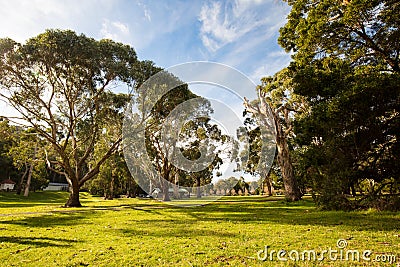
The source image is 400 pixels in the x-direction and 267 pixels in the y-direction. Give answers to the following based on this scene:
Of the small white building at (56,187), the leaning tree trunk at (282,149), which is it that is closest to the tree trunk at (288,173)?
the leaning tree trunk at (282,149)

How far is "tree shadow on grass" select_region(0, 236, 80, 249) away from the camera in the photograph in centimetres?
736

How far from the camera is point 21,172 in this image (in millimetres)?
52469

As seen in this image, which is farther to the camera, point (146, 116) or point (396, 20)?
point (146, 116)

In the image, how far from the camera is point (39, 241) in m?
7.89

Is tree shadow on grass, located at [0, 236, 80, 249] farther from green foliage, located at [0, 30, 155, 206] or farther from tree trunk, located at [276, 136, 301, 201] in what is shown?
tree trunk, located at [276, 136, 301, 201]

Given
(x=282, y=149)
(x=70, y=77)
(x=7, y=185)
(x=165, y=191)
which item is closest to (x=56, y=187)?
(x=7, y=185)

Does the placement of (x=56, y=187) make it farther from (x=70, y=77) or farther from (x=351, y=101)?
(x=351, y=101)

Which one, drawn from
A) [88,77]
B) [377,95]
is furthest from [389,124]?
[88,77]

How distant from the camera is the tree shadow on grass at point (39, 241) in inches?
290

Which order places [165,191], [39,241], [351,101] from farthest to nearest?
[165,191]
[351,101]
[39,241]

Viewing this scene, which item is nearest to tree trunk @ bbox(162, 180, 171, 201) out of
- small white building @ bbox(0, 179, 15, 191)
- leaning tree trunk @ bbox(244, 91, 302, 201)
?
leaning tree trunk @ bbox(244, 91, 302, 201)

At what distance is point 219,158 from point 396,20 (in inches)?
1060

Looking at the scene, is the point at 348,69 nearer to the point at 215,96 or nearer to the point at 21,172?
the point at 215,96

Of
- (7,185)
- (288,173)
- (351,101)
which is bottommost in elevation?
(7,185)
